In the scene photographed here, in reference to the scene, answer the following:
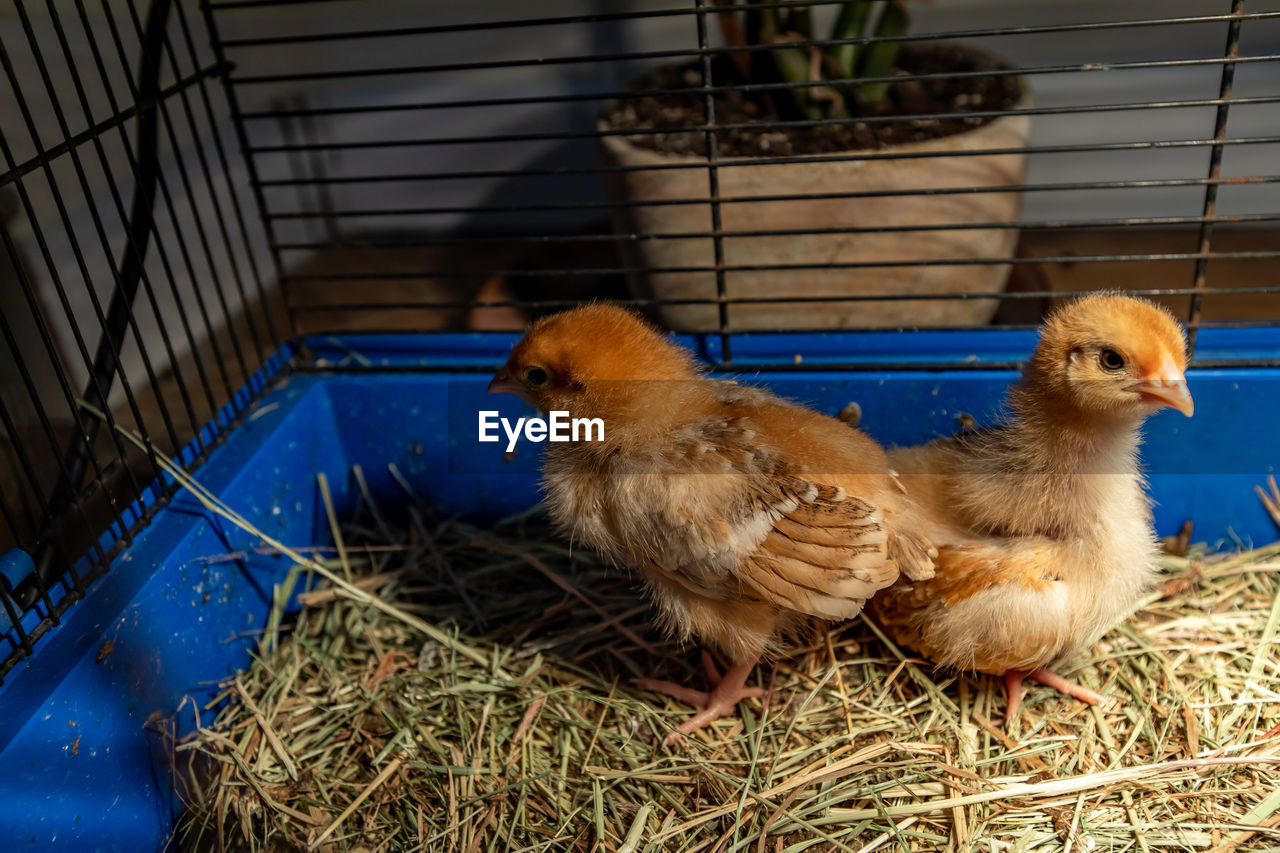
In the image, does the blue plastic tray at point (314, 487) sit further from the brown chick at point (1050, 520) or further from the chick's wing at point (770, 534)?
the chick's wing at point (770, 534)

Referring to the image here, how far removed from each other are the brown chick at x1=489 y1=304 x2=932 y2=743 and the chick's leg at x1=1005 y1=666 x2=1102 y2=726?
0.38 metres

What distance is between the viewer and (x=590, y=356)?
1638 millimetres

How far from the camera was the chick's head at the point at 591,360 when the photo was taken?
1.64m

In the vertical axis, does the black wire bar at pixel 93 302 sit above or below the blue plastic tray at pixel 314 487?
above

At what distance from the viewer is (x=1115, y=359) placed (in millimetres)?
1484

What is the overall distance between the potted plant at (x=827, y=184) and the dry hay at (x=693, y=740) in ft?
2.78

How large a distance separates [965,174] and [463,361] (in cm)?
130

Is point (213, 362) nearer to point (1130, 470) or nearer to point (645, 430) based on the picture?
point (645, 430)

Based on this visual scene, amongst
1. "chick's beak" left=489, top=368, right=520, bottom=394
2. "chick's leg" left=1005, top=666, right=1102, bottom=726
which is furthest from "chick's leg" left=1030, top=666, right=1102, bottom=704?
"chick's beak" left=489, top=368, right=520, bottom=394

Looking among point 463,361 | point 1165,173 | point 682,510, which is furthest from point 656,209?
point 1165,173

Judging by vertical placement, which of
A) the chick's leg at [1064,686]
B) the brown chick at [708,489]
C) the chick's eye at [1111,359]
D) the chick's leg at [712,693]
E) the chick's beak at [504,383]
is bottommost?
the chick's leg at [1064,686]

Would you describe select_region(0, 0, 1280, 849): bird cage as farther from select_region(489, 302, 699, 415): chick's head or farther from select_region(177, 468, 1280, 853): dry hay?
select_region(489, 302, 699, 415): chick's head

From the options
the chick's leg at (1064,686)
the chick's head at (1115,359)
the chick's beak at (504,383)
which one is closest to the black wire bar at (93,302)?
the chick's beak at (504,383)

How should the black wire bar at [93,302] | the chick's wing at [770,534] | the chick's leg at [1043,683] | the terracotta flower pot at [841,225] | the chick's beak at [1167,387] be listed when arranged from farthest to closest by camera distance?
the terracotta flower pot at [841,225], the chick's leg at [1043,683], the black wire bar at [93,302], the chick's wing at [770,534], the chick's beak at [1167,387]
